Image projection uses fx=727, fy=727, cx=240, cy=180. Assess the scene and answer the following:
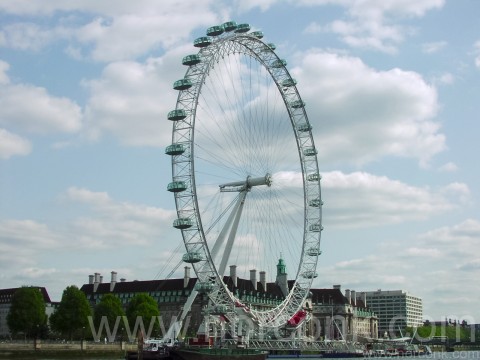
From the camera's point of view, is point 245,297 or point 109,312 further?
point 245,297

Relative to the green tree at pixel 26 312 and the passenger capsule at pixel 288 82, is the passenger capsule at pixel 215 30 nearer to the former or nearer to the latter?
the passenger capsule at pixel 288 82

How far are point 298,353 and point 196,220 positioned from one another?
43.6 m

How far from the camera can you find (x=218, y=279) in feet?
199

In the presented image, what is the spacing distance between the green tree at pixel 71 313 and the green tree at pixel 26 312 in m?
2.14

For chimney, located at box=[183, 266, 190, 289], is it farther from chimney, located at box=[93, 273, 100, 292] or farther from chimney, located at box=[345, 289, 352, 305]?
chimney, located at box=[345, 289, 352, 305]

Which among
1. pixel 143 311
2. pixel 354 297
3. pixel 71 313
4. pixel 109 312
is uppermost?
pixel 354 297

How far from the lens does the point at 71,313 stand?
284ft

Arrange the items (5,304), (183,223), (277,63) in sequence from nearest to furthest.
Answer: (183,223) → (277,63) → (5,304)

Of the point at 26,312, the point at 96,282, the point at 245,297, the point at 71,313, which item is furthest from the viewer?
the point at 96,282

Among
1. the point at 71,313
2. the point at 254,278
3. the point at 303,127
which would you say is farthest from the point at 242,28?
the point at 254,278

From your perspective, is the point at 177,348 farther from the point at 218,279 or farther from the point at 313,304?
the point at 313,304

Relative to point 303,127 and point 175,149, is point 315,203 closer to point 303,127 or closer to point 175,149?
point 303,127

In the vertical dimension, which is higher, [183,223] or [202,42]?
[202,42]

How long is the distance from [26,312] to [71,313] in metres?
6.00
